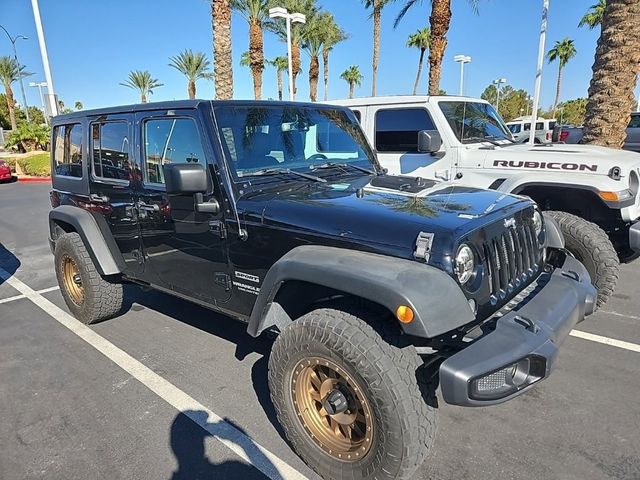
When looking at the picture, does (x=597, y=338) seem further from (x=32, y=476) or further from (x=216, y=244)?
(x=32, y=476)

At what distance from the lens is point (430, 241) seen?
2.19 meters

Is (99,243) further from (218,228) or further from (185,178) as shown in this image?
(185,178)

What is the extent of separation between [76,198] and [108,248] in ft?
2.33

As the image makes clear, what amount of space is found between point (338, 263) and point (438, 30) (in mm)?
14667

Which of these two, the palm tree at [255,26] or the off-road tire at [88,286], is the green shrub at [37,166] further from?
the off-road tire at [88,286]

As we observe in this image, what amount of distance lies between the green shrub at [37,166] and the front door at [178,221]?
2075cm

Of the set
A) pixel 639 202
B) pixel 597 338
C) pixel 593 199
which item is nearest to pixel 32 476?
pixel 597 338

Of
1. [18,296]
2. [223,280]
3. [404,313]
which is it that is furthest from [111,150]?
[404,313]

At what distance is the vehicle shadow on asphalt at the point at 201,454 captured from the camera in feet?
8.10

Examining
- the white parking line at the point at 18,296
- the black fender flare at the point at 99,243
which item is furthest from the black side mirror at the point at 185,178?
the white parking line at the point at 18,296

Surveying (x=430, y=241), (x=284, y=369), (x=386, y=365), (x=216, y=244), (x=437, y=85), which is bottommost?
(x=284, y=369)

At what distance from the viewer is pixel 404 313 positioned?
1994 mm

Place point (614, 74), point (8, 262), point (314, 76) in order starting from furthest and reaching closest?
point (314, 76)
point (614, 74)
point (8, 262)

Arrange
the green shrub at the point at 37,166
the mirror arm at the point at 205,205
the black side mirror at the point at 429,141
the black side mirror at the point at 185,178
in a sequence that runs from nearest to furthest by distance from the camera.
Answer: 1. the black side mirror at the point at 185,178
2. the mirror arm at the point at 205,205
3. the black side mirror at the point at 429,141
4. the green shrub at the point at 37,166
